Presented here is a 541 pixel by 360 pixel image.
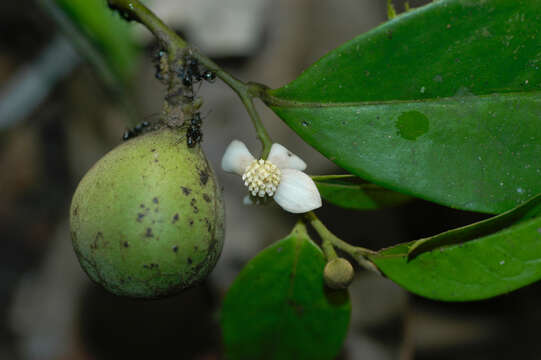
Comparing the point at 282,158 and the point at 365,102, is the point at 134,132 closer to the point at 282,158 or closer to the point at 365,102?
the point at 282,158

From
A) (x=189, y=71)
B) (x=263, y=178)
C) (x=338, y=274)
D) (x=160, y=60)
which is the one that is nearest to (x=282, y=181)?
(x=263, y=178)

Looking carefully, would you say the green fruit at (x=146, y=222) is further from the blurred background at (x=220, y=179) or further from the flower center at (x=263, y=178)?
the blurred background at (x=220, y=179)

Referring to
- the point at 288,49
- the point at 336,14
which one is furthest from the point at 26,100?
the point at 336,14

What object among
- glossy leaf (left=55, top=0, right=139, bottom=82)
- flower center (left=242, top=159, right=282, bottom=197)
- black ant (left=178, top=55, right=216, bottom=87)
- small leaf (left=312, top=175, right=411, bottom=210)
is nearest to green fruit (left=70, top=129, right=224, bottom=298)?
flower center (left=242, top=159, right=282, bottom=197)

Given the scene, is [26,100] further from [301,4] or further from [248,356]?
[248,356]

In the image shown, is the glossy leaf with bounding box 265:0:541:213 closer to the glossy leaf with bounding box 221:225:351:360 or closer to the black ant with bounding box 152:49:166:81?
the glossy leaf with bounding box 221:225:351:360
